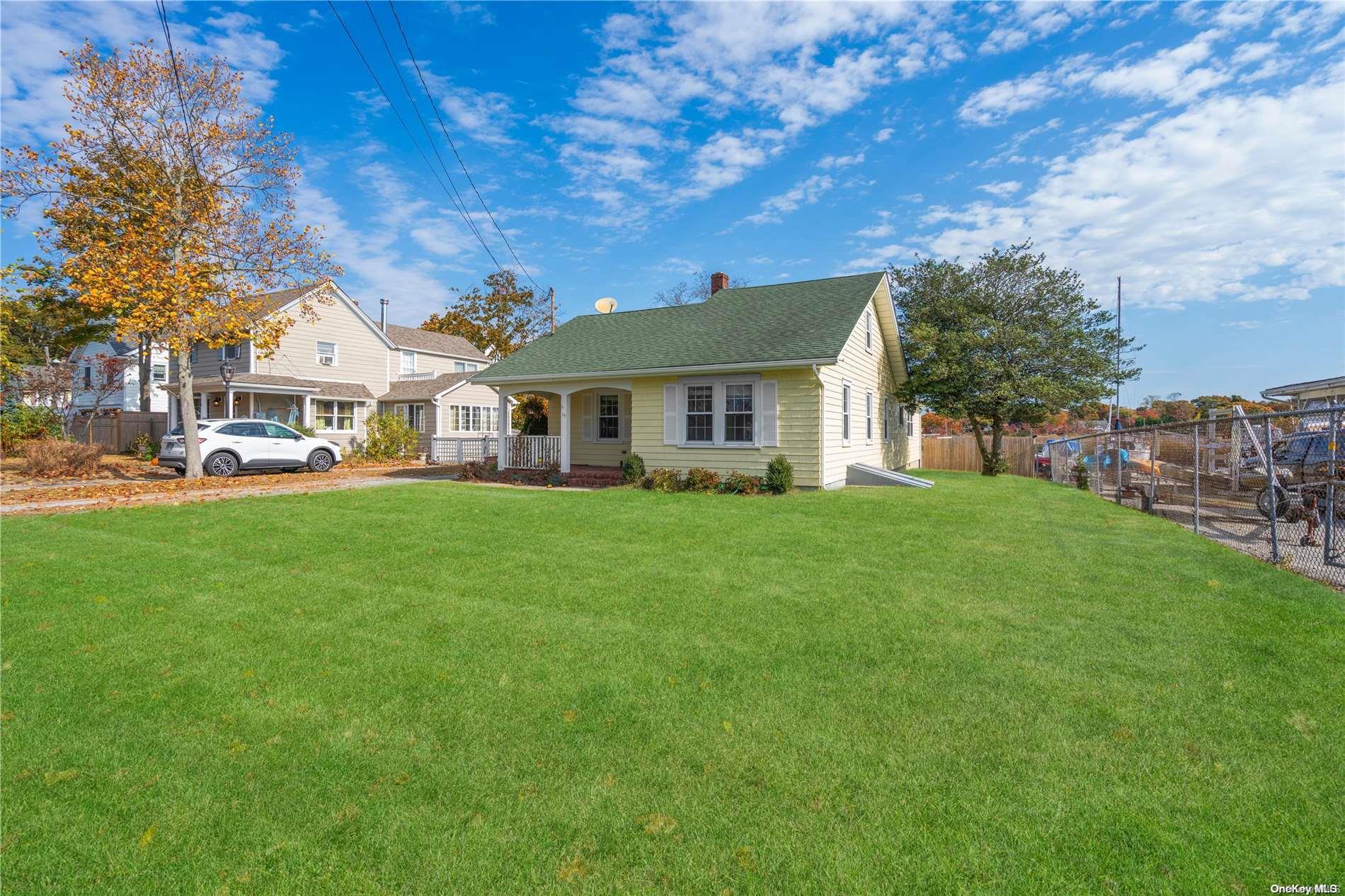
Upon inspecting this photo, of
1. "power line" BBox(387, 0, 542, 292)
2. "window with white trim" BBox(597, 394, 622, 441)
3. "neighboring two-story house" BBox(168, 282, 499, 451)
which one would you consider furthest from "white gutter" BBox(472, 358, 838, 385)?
"neighboring two-story house" BBox(168, 282, 499, 451)

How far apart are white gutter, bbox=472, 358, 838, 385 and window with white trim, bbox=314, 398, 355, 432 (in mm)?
14158

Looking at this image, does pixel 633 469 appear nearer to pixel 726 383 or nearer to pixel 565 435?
pixel 565 435

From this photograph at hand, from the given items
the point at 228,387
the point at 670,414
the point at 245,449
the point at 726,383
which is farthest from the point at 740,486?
the point at 228,387

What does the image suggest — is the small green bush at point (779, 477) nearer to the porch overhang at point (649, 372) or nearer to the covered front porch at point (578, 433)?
the porch overhang at point (649, 372)

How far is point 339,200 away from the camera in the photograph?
1552 centimetres

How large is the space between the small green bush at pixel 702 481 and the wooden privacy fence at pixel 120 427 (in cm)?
2636

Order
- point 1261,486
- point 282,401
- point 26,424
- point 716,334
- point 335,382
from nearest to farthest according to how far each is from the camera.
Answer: point 1261,486 < point 716,334 < point 26,424 < point 282,401 < point 335,382

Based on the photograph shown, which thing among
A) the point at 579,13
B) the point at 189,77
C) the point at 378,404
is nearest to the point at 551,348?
the point at 579,13

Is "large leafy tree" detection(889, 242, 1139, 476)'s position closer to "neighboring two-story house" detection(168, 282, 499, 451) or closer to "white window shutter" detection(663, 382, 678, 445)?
"white window shutter" detection(663, 382, 678, 445)

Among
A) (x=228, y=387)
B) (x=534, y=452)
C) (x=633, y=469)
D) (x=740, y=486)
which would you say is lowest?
(x=740, y=486)

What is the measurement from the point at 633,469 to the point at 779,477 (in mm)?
3693

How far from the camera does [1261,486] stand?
8.62 meters

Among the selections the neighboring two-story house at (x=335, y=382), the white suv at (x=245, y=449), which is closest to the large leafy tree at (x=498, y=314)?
the neighboring two-story house at (x=335, y=382)

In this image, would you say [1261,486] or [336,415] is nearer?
[1261,486]
